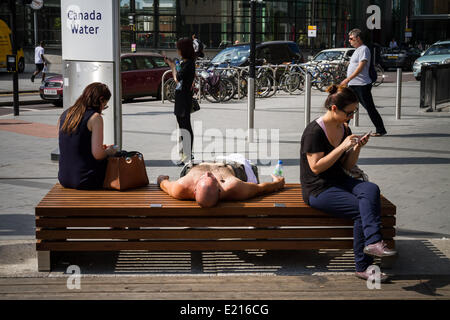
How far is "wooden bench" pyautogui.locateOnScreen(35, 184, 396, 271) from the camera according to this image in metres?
4.66

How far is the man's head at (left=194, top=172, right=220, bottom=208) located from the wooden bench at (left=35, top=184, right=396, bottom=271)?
56 millimetres

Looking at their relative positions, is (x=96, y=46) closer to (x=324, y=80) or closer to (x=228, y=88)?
(x=228, y=88)

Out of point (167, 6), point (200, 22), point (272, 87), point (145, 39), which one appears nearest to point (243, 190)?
point (272, 87)

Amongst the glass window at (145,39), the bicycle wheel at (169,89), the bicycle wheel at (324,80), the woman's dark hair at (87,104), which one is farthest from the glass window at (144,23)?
the woman's dark hair at (87,104)

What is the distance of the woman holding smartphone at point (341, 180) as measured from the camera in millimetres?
4570

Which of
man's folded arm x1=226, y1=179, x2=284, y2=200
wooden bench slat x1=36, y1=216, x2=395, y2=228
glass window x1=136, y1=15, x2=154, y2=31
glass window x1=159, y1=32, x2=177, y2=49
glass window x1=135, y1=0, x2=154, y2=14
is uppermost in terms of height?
glass window x1=135, y1=0, x2=154, y2=14

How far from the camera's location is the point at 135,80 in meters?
19.6

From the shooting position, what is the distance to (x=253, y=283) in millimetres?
4555

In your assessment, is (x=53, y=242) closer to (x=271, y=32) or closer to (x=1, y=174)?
(x=1, y=174)

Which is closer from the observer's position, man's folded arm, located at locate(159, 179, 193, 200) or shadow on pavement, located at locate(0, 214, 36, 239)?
man's folded arm, located at locate(159, 179, 193, 200)

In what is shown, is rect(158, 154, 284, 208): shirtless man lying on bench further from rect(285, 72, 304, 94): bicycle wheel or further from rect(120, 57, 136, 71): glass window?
rect(285, 72, 304, 94): bicycle wheel

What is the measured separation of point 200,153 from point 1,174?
285 cm

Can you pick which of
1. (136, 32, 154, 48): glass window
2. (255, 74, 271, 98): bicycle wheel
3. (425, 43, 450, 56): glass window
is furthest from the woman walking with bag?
(136, 32, 154, 48): glass window

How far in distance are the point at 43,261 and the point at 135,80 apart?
15217 mm
